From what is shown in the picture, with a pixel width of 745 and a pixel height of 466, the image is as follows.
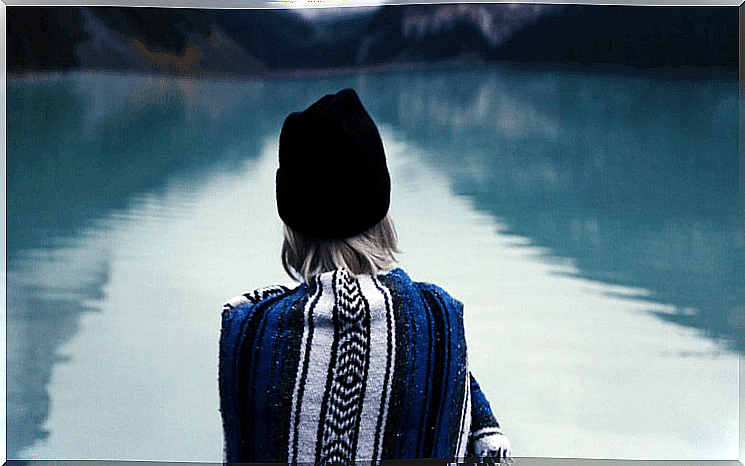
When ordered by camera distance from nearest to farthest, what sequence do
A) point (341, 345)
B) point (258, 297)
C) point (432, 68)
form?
point (341, 345) < point (258, 297) < point (432, 68)

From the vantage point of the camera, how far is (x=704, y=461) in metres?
1.82

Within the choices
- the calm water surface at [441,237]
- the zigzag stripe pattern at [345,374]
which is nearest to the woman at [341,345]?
the zigzag stripe pattern at [345,374]

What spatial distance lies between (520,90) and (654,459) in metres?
1.13

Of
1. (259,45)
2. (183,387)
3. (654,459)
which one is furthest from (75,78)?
(654,459)

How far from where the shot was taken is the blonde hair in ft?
4.75

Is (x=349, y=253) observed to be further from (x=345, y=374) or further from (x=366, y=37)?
(x=366, y=37)

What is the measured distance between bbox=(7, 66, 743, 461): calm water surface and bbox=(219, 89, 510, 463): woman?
12.9 inches

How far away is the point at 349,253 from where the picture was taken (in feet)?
4.75

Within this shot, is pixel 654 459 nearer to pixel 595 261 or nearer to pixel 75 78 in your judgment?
pixel 595 261

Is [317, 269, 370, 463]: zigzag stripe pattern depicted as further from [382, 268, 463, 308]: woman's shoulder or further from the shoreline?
the shoreline

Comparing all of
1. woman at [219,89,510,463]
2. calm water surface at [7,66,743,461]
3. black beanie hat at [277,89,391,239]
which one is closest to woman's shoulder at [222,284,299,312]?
woman at [219,89,510,463]

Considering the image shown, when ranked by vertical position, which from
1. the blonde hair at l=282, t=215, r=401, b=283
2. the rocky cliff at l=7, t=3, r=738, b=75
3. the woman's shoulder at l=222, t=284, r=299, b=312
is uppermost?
the rocky cliff at l=7, t=3, r=738, b=75

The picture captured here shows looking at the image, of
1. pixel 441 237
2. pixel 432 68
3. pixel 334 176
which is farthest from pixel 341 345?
pixel 432 68

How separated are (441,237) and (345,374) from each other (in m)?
0.55
